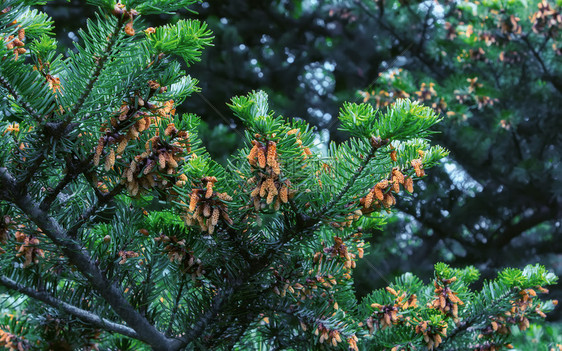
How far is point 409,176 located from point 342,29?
262cm

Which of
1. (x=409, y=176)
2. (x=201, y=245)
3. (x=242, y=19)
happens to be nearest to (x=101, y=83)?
(x=201, y=245)

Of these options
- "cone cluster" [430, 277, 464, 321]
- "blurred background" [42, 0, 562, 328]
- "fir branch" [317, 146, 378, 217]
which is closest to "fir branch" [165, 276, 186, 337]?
"fir branch" [317, 146, 378, 217]

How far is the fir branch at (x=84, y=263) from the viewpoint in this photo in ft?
1.63

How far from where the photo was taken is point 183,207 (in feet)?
1.69

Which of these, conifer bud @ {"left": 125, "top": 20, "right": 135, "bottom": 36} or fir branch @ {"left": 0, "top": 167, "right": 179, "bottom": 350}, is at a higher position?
conifer bud @ {"left": 125, "top": 20, "right": 135, "bottom": 36}

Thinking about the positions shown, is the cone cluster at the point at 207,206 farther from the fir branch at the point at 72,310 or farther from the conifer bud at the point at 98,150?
the fir branch at the point at 72,310

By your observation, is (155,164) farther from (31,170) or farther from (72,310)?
(72,310)

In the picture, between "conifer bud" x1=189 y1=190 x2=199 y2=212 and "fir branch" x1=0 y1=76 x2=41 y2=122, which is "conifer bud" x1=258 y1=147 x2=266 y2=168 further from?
"fir branch" x1=0 y1=76 x2=41 y2=122

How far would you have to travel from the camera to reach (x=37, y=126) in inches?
18.5

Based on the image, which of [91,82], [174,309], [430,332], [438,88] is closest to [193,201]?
[91,82]

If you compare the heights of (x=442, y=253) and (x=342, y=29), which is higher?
(x=342, y=29)

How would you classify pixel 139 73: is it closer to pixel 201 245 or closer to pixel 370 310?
pixel 201 245

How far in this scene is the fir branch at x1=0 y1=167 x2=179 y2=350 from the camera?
50 cm

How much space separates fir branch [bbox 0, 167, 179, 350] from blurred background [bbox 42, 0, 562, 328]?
4.59 ft
